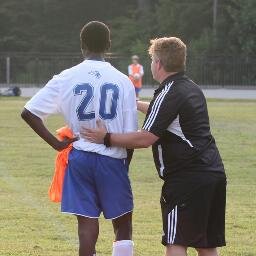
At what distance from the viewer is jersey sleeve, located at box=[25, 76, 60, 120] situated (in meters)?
6.10

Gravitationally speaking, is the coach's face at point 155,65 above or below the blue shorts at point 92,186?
above

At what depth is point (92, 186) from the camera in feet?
20.2

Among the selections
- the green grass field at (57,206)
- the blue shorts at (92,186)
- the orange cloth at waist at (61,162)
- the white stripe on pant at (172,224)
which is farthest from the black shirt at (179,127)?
the green grass field at (57,206)

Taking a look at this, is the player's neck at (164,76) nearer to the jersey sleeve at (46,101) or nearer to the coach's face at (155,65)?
the coach's face at (155,65)

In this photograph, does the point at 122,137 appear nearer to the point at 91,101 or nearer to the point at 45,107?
the point at 91,101

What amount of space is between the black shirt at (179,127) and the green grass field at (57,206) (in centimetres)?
223

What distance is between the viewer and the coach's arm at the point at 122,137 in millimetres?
5844

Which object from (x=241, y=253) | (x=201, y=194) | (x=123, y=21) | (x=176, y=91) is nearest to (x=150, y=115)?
(x=176, y=91)

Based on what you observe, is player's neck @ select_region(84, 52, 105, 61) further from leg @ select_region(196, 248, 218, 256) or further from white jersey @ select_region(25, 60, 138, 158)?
leg @ select_region(196, 248, 218, 256)

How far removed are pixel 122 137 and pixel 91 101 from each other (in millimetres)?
322

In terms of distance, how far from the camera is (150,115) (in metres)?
5.84

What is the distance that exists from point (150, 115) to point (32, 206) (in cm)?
474

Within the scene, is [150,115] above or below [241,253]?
above

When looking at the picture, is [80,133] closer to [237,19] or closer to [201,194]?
[201,194]
